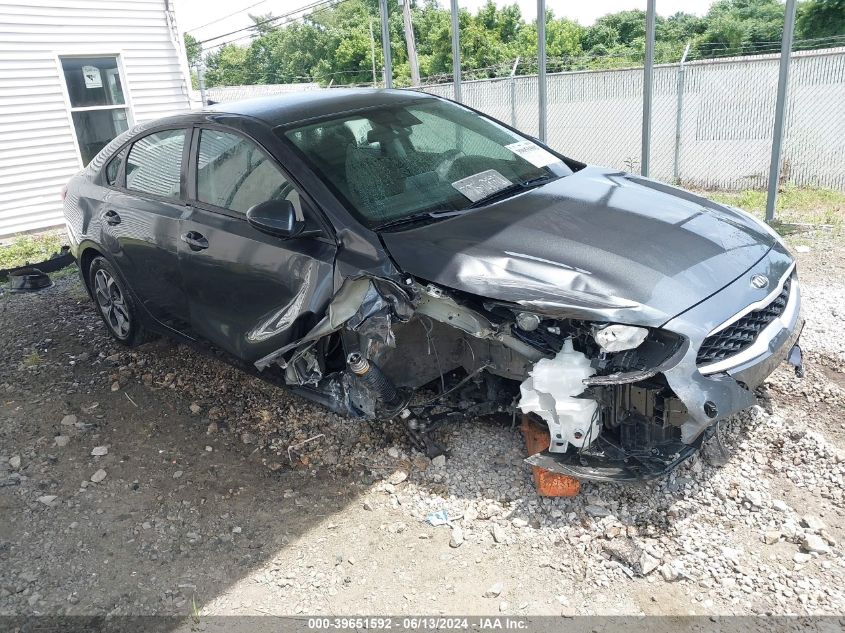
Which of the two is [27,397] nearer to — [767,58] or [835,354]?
[835,354]

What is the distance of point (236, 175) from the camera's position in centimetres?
376

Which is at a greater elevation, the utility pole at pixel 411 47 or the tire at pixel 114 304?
the utility pole at pixel 411 47

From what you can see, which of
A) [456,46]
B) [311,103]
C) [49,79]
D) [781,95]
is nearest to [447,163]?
[311,103]

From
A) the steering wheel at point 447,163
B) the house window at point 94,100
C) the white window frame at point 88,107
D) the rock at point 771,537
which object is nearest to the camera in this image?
the rock at point 771,537

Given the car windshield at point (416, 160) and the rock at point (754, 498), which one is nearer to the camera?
the rock at point (754, 498)

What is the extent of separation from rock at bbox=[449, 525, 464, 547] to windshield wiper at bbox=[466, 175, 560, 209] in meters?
1.57

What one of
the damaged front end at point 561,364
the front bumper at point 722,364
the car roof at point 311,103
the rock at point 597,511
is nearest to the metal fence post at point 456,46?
the car roof at point 311,103

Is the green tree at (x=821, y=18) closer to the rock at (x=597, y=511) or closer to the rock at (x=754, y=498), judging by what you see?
the rock at (x=754, y=498)

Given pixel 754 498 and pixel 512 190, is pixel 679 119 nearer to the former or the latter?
pixel 512 190

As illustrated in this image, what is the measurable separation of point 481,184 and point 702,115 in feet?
28.7

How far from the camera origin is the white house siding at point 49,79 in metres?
10.0

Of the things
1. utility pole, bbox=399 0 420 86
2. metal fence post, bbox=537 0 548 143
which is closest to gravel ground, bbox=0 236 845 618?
metal fence post, bbox=537 0 548 143

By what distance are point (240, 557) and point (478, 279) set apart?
1.62 m

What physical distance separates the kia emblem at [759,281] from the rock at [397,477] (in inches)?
72.6
